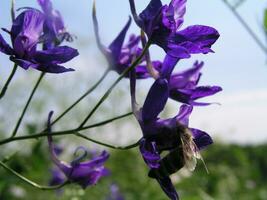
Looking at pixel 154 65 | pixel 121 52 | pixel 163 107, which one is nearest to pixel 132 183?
pixel 121 52

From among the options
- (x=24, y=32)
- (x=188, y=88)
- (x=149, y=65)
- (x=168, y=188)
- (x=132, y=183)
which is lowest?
(x=132, y=183)

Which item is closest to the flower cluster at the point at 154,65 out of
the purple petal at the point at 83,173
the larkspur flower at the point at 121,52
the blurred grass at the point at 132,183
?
the larkspur flower at the point at 121,52

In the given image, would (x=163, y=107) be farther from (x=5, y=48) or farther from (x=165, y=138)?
(x=5, y=48)

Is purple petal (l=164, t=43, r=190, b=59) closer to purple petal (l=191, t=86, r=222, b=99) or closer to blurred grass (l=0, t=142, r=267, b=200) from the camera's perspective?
purple petal (l=191, t=86, r=222, b=99)

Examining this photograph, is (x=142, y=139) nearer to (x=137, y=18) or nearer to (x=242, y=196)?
(x=137, y=18)

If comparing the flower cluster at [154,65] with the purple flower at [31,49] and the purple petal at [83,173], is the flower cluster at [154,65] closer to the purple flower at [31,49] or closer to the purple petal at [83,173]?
the purple flower at [31,49]

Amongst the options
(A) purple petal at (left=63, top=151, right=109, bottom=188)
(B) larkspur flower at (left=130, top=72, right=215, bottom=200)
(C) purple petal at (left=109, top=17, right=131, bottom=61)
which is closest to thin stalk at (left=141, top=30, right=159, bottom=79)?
(B) larkspur flower at (left=130, top=72, right=215, bottom=200)

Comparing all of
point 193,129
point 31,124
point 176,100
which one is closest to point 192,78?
point 176,100
